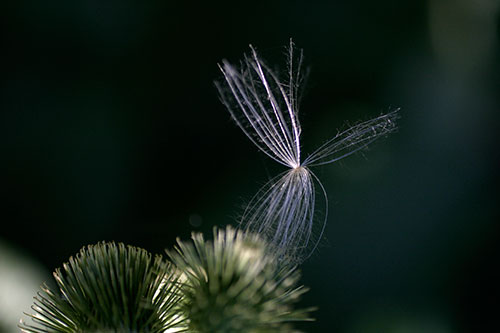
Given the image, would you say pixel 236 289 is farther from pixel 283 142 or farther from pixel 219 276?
pixel 283 142

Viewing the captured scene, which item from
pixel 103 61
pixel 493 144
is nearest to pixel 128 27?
pixel 103 61

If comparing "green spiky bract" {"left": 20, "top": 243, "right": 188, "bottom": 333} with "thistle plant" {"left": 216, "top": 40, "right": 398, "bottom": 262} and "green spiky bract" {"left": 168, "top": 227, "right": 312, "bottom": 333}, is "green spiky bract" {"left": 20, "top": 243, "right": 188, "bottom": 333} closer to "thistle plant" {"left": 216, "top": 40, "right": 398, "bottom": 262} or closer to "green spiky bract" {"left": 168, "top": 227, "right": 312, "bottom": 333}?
"green spiky bract" {"left": 168, "top": 227, "right": 312, "bottom": 333}

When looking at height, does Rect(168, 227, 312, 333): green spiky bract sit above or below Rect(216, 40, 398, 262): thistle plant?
below

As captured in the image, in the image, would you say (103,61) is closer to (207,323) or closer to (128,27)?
(128,27)

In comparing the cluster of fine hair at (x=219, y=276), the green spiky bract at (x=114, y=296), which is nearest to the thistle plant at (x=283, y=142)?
the cluster of fine hair at (x=219, y=276)

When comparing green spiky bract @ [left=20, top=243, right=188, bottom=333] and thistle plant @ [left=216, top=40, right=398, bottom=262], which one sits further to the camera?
thistle plant @ [left=216, top=40, right=398, bottom=262]

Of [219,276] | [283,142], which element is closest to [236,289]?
[219,276]

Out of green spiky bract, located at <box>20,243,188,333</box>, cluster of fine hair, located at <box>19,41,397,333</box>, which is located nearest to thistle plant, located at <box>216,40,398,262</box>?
cluster of fine hair, located at <box>19,41,397,333</box>
